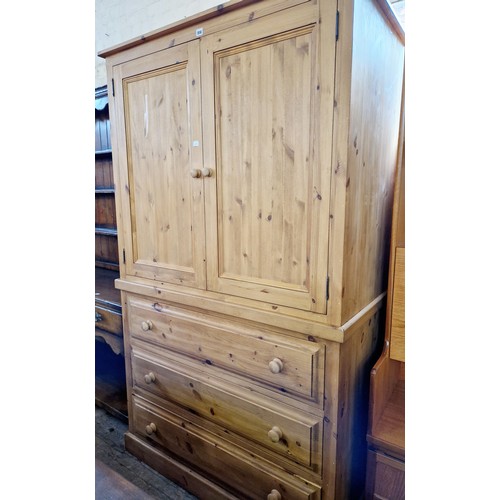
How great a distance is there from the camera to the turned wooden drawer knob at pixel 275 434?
3.95 ft

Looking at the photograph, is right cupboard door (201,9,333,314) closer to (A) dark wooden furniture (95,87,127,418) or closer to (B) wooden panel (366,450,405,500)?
(B) wooden panel (366,450,405,500)

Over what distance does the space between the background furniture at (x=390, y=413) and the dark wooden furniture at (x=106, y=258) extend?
1.42 m

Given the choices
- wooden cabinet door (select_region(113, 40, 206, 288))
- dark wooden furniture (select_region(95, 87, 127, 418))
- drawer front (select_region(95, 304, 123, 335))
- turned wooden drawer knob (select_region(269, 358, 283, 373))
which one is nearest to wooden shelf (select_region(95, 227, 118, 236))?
dark wooden furniture (select_region(95, 87, 127, 418))

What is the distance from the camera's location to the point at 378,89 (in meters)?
1.16

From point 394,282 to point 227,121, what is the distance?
820mm

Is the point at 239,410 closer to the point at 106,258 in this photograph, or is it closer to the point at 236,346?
the point at 236,346

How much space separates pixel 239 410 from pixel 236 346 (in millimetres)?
249

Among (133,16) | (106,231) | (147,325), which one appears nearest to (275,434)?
(147,325)

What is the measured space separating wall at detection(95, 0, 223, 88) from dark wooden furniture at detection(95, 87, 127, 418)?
41cm

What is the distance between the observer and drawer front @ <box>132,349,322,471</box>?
1170 millimetres

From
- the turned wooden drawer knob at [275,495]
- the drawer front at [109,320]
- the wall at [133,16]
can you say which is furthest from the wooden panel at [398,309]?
the wall at [133,16]

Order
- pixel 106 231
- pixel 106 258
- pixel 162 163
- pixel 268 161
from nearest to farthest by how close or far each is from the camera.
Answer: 1. pixel 268 161
2. pixel 162 163
3. pixel 106 231
4. pixel 106 258

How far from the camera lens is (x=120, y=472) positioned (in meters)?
1.68
